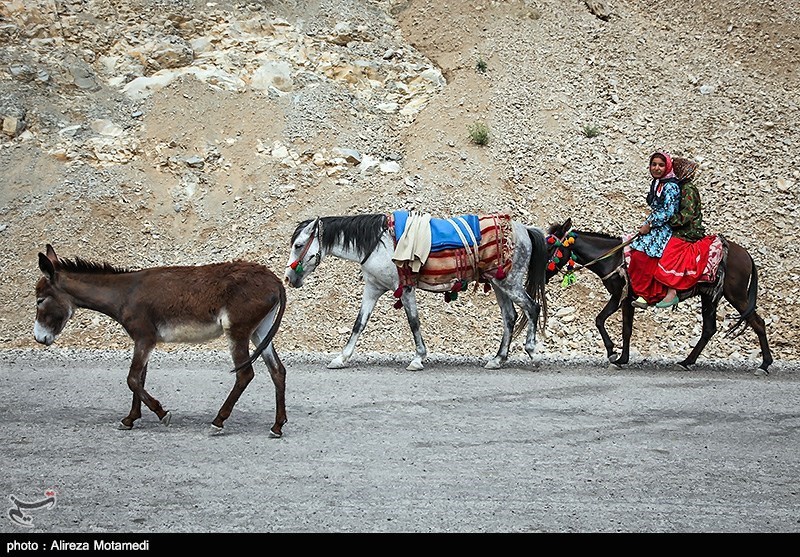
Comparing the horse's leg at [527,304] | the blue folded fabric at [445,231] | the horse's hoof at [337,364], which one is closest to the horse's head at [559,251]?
the horse's leg at [527,304]

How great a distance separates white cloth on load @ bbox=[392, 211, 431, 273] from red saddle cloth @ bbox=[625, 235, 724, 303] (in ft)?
9.83

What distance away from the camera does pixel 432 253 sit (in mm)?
11164

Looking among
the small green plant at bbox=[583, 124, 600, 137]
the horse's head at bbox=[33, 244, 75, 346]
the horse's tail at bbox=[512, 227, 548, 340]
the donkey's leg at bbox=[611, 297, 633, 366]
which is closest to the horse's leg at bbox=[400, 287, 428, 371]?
the horse's tail at bbox=[512, 227, 548, 340]

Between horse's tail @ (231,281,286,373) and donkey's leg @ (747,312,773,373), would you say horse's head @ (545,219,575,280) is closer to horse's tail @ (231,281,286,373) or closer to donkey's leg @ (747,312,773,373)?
donkey's leg @ (747,312,773,373)

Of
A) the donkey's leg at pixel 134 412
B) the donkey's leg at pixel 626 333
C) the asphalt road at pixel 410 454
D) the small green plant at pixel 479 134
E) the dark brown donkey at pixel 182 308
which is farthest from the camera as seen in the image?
the small green plant at pixel 479 134

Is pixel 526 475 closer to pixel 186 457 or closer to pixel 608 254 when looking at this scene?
pixel 186 457

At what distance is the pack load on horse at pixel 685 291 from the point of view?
11.4 m

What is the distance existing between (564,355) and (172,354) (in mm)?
6323

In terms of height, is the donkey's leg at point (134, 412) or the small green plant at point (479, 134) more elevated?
the small green plant at point (479, 134)

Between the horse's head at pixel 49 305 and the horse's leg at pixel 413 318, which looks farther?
the horse's leg at pixel 413 318

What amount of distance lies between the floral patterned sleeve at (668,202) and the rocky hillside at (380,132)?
10.8ft

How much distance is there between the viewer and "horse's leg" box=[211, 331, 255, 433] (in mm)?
7574

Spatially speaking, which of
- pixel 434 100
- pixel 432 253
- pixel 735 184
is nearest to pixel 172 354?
pixel 432 253

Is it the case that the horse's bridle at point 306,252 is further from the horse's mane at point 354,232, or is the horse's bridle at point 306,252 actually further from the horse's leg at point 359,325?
the horse's leg at point 359,325
